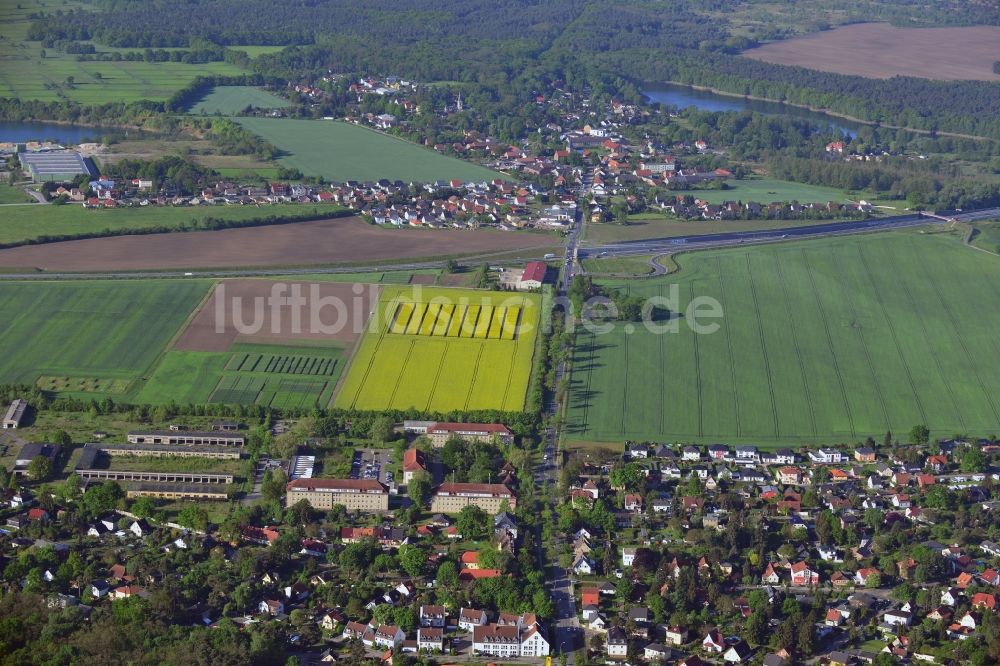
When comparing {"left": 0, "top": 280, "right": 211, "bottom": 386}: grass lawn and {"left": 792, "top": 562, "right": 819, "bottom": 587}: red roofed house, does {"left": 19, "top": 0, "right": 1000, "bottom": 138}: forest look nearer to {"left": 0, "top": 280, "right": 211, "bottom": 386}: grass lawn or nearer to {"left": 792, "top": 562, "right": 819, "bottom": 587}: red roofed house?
{"left": 0, "top": 280, "right": 211, "bottom": 386}: grass lawn

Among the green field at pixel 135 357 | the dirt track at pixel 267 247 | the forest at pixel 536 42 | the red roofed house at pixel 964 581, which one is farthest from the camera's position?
the forest at pixel 536 42

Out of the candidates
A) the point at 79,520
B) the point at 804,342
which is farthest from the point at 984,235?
the point at 79,520

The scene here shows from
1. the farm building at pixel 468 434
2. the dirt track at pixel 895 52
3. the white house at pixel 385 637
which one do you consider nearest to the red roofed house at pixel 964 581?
the farm building at pixel 468 434

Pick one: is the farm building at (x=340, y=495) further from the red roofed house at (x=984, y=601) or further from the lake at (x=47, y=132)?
the lake at (x=47, y=132)

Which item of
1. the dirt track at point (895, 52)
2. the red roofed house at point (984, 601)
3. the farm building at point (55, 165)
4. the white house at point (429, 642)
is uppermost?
the white house at point (429, 642)

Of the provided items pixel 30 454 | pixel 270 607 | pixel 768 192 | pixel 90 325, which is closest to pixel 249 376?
pixel 90 325

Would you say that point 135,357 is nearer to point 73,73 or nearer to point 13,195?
point 13,195
